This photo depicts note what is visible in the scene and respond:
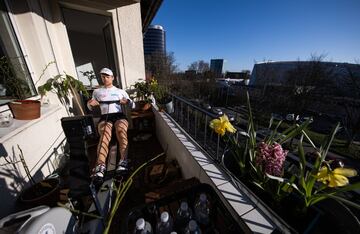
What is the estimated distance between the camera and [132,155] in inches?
93.1

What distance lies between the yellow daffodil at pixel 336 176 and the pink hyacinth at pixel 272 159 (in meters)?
0.16

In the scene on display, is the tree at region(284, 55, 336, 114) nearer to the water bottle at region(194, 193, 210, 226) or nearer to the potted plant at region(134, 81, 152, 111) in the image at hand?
the potted plant at region(134, 81, 152, 111)

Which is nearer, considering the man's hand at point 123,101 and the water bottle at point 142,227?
the water bottle at point 142,227

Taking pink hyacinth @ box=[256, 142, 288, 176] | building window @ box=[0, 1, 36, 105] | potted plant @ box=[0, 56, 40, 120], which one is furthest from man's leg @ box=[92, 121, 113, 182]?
pink hyacinth @ box=[256, 142, 288, 176]

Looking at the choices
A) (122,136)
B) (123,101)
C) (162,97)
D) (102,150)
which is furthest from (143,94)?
(102,150)

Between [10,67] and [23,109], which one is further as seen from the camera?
[10,67]

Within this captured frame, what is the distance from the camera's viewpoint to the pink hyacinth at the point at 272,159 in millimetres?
673

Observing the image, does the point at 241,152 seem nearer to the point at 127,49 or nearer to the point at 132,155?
the point at 132,155

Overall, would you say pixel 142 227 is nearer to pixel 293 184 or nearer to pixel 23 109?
pixel 293 184

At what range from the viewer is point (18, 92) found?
5.42 ft

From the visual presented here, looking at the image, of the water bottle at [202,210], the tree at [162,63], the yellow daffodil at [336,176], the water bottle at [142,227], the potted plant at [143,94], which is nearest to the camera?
the yellow daffodil at [336,176]

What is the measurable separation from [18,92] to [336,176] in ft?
8.93

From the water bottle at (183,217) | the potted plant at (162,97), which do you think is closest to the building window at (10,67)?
the potted plant at (162,97)

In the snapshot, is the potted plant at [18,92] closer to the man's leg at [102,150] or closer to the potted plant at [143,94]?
the man's leg at [102,150]
